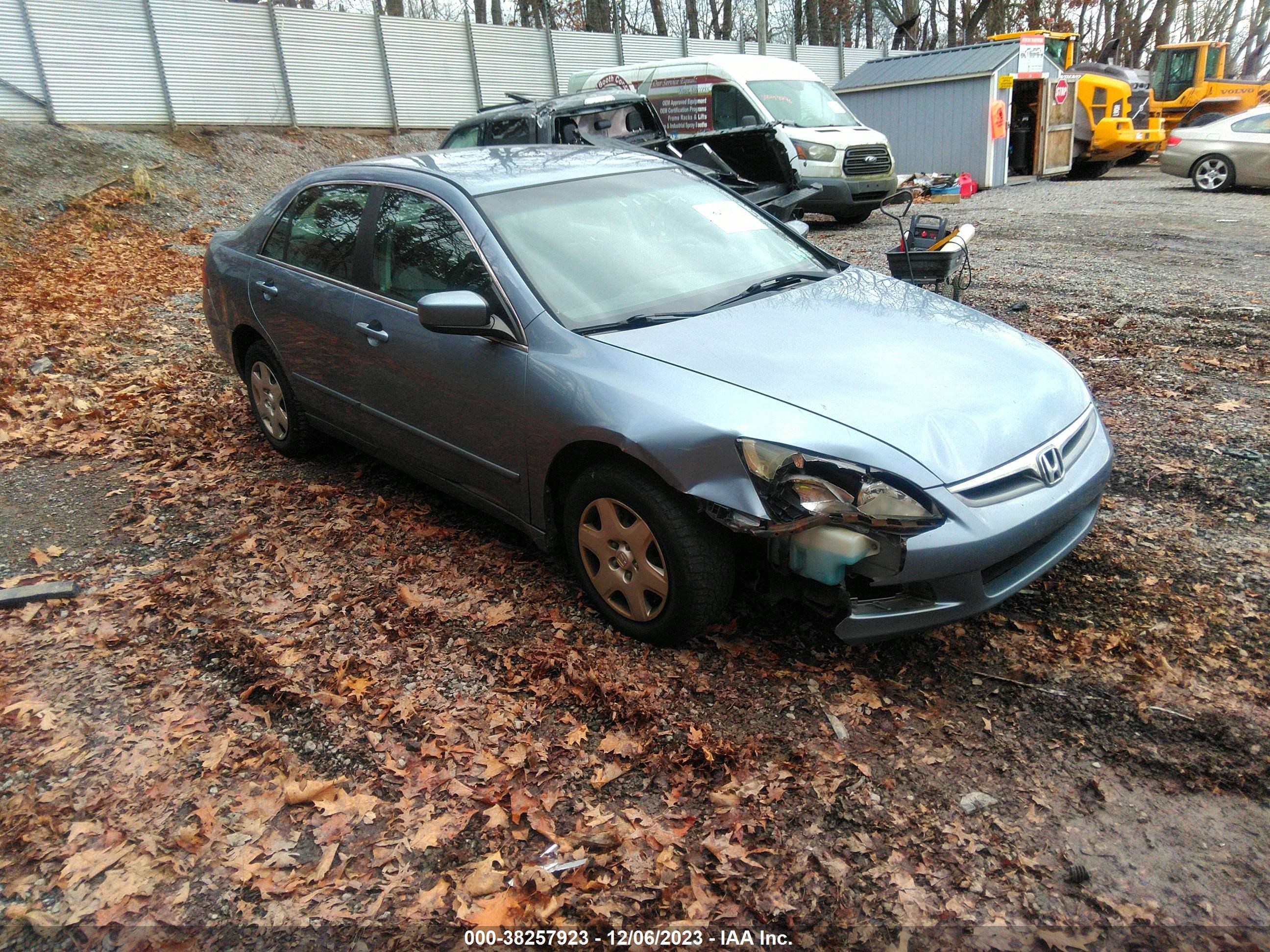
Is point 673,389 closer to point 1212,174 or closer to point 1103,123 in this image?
point 1212,174

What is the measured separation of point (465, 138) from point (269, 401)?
300 inches

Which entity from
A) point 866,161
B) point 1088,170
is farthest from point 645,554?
point 1088,170

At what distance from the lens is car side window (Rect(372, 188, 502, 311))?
3793 millimetres

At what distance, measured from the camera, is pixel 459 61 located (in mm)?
22531

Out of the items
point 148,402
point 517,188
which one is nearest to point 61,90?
point 148,402

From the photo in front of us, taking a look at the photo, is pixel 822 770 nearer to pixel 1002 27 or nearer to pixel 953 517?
pixel 953 517

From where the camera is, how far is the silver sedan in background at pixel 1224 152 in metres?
15.3

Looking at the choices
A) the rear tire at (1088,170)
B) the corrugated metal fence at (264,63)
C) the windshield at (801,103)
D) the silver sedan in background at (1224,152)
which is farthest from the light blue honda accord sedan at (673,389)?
the rear tire at (1088,170)

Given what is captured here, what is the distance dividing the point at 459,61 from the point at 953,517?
22856mm

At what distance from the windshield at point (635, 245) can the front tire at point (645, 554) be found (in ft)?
2.21

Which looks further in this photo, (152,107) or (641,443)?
(152,107)

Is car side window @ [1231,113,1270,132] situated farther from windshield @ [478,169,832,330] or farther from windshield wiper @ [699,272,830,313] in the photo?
windshield wiper @ [699,272,830,313]

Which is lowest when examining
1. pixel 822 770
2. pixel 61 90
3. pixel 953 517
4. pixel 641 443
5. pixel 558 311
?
pixel 822 770

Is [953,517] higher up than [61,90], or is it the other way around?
[61,90]
